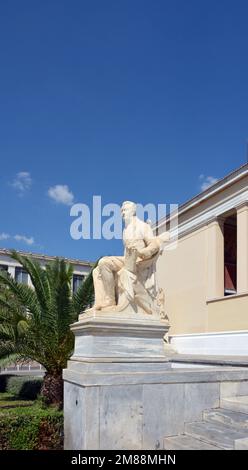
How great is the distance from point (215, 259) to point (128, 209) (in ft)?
34.4

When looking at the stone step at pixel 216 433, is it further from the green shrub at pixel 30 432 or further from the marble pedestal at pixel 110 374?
the green shrub at pixel 30 432

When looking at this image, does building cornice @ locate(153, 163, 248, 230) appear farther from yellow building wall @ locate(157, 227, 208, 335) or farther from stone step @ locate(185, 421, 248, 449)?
stone step @ locate(185, 421, 248, 449)

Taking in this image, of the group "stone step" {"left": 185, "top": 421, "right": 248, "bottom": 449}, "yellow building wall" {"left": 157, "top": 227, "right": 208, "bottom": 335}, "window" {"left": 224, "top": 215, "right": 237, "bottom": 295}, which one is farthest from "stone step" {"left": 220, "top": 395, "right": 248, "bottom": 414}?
"window" {"left": 224, "top": 215, "right": 237, "bottom": 295}

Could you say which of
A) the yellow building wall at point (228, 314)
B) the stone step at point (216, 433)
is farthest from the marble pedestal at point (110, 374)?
the yellow building wall at point (228, 314)

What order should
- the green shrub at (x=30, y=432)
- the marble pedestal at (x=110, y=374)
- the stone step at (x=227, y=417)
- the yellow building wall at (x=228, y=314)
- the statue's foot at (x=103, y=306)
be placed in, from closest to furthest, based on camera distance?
the marble pedestal at (x=110, y=374) < the stone step at (x=227, y=417) < the statue's foot at (x=103, y=306) < the green shrub at (x=30, y=432) < the yellow building wall at (x=228, y=314)

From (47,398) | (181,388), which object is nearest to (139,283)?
(181,388)

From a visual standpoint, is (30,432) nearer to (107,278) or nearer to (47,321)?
(107,278)

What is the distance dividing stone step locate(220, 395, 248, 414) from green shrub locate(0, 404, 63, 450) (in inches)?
107

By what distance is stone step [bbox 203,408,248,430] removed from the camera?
5319 mm

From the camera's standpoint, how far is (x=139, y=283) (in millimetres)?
6199

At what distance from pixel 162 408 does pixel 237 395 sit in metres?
1.28

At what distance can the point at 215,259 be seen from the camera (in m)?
16.4

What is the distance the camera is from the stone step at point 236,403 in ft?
18.7

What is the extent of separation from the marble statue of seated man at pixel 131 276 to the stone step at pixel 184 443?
1.59 meters
